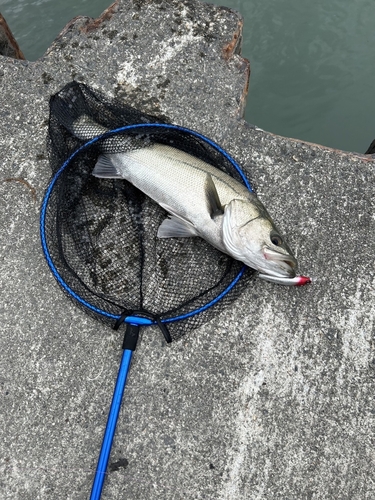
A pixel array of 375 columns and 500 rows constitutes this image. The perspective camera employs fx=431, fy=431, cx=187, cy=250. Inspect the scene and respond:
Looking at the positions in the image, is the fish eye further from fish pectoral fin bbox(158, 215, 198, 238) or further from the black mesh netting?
fish pectoral fin bbox(158, 215, 198, 238)

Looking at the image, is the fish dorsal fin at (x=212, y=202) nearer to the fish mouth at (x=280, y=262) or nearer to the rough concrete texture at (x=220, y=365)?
the fish mouth at (x=280, y=262)

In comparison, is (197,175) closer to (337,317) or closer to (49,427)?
(337,317)

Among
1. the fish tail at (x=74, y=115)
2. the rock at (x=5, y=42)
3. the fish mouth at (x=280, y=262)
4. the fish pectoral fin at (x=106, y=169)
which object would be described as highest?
the rock at (x=5, y=42)

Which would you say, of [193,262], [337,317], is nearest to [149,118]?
[193,262]

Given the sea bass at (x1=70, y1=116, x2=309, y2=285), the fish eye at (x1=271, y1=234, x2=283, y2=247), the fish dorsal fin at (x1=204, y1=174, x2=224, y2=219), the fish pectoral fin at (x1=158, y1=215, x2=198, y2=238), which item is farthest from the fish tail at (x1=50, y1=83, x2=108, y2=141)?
the fish eye at (x1=271, y1=234, x2=283, y2=247)

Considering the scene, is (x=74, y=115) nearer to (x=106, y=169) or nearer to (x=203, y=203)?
(x=106, y=169)


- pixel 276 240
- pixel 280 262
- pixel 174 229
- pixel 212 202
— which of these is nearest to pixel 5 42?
pixel 174 229

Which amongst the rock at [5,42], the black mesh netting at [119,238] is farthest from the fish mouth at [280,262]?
the rock at [5,42]

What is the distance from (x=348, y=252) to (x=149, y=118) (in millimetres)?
1715

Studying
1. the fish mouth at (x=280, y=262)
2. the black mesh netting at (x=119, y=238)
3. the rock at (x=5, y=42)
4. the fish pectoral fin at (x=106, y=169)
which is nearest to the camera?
the fish mouth at (x=280, y=262)

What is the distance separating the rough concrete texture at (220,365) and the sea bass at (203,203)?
16.1 inches

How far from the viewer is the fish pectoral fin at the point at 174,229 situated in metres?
2.86

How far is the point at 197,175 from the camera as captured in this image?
2.78m

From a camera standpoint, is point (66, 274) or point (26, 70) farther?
point (26, 70)
